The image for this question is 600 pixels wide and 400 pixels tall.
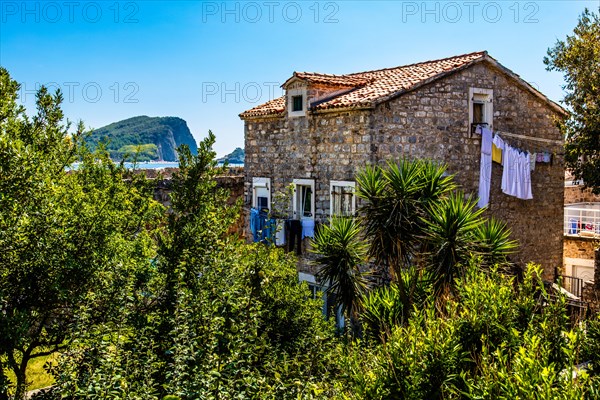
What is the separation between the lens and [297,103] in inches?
681

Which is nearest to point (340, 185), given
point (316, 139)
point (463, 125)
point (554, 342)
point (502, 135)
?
point (316, 139)

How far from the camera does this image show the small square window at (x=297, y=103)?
56.2 feet

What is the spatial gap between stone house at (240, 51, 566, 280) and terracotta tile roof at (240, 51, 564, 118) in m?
0.04

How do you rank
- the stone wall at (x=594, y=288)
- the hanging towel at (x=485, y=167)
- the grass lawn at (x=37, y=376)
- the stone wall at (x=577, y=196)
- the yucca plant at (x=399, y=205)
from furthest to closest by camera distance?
1. the stone wall at (x=577, y=196)
2. the hanging towel at (x=485, y=167)
3. the stone wall at (x=594, y=288)
4. the grass lawn at (x=37, y=376)
5. the yucca plant at (x=399, y=205)

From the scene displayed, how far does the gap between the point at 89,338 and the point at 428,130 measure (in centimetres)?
1099

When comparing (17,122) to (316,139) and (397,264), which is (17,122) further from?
→ (316,139)

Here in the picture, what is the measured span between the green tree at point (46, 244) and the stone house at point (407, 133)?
7492 mm

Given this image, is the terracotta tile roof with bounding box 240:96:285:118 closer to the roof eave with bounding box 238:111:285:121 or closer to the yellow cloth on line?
the roof eave with bounding box 238:111:285:121

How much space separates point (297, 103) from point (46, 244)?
35.7 feet

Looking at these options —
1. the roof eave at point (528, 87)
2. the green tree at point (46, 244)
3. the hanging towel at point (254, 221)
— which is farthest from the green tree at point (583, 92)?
the green tree at point (46, 244)

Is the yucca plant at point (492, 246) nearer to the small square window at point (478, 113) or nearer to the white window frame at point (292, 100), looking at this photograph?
the small square window at point (478, 113)

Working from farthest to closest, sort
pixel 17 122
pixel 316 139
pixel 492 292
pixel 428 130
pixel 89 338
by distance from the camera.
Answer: pixel 316 139 → pixel 428 130 → pixel 17 122 → pixel 492 292 → pixel 89 338

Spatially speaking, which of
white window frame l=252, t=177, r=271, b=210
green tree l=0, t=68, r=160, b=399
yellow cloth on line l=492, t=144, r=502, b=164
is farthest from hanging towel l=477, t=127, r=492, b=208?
green tree l=0, t=68, r=160, b=399

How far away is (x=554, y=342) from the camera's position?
6.90 meters
